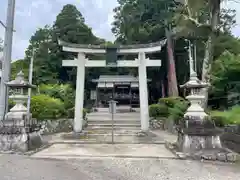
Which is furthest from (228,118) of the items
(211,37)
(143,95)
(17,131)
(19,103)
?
(19,103)

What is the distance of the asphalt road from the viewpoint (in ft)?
13.0

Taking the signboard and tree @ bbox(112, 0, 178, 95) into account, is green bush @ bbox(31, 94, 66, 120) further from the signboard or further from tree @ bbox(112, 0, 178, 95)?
tree @ bbox(112, 0, 178, 95)

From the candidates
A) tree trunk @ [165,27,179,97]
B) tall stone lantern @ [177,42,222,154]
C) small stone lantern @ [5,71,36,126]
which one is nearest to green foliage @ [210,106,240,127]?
tall stone lantern @ [177,42,222,154]

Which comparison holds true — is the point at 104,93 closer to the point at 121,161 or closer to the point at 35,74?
the point at 35,74

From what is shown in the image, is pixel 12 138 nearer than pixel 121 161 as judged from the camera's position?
No

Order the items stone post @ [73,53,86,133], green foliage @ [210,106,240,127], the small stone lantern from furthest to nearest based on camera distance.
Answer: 1. stone post @ [73,53,86,133]
2. green foliage @ [210,106,240,127]
3. the small stone lantern

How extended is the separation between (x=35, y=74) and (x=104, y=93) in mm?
6768

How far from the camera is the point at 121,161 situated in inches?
201

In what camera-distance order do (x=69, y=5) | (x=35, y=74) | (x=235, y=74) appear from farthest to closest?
(x=69, y=5) → (x=35, y=74) → (x=235, y=74)

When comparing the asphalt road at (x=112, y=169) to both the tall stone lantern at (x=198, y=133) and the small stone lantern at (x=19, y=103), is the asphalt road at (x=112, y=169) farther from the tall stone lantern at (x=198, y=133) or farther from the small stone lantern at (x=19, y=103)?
the small stone lantern at (x=19, y=103)

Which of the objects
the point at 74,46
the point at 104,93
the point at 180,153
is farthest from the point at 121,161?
the point at 104,93

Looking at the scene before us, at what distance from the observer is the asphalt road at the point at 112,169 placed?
397cm

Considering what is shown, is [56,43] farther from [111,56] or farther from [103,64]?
[111,56]

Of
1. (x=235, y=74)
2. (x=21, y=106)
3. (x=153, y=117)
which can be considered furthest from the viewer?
(x=153, y=117)
